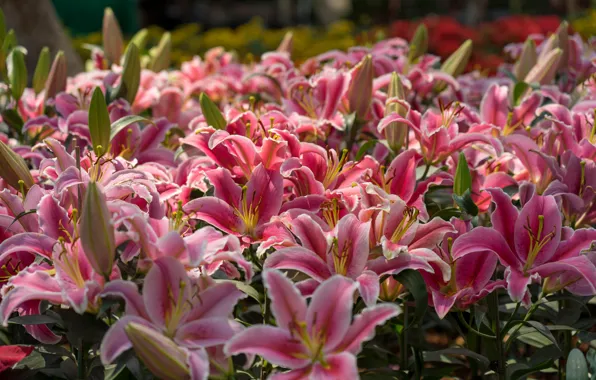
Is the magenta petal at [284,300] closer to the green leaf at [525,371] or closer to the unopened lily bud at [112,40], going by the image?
the green leaf at [525,371]

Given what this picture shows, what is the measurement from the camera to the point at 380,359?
139 centimetres

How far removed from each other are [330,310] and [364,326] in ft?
0.16

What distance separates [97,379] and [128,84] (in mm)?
800

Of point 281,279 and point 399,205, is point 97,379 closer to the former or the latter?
point 281,279

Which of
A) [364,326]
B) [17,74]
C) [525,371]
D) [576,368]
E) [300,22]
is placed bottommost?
[300,22]

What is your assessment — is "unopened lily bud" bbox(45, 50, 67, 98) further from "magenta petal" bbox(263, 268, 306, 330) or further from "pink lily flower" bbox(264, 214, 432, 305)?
"magenta petal" bbox(263, 268, 306, 330)

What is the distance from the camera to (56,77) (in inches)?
72.8

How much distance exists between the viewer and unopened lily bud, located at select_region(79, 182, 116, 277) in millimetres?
951

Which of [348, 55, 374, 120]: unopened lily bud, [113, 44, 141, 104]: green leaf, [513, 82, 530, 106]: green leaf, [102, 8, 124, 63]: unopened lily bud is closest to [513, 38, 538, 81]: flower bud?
[513, 82, 530, 106]: green leaf

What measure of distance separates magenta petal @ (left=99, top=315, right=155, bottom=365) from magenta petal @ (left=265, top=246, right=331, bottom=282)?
0.21 meters

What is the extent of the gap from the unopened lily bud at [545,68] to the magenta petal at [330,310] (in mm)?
1086

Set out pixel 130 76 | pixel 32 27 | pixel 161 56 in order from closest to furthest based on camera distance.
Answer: pixel 130 76 → pixel 161 56 → pixel 32 27

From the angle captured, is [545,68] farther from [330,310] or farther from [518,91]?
[330,310]

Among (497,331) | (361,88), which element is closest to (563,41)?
(361,88)
